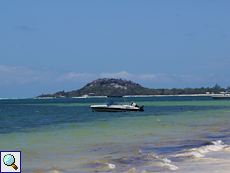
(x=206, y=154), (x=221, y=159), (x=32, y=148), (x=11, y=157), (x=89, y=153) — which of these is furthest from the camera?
(x=32, y=148)

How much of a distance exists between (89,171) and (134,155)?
Result: 4763 mm

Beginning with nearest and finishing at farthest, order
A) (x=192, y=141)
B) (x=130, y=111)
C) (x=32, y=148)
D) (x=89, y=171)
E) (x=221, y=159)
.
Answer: (x=89, y=171), (x=221, y=159), (x=32, y=148), (x=192, y=141), (x=130, y=111)

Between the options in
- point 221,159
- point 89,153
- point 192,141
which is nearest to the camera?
point 221,159

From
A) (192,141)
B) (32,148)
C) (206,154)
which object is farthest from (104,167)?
(192,141)

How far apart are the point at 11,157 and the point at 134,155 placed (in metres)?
8.75

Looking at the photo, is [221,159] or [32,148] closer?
[221,159]

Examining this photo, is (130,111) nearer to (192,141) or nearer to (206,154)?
(192,141)

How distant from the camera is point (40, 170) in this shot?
53.7 feet

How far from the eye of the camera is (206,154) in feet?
62.3

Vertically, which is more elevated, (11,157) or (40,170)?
(11,157)

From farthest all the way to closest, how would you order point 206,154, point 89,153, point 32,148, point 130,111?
point 130,111 < point 32,148 < point 89,153 < point 206,154

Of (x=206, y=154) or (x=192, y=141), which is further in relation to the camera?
(x=192, y=141)

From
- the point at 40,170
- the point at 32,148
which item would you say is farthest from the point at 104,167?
the point at 32,148

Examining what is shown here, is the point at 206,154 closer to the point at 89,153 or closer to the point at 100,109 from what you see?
the point at 89,153
